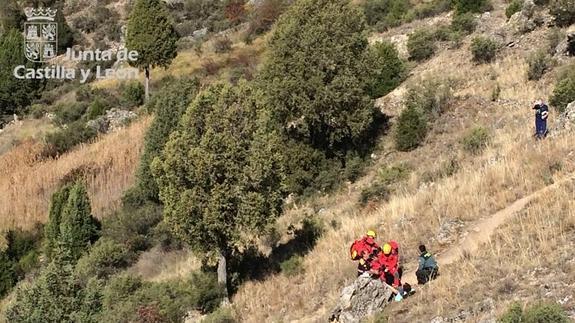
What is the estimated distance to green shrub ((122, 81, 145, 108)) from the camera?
38625 mm

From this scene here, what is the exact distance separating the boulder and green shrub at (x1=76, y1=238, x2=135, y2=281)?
8.98m

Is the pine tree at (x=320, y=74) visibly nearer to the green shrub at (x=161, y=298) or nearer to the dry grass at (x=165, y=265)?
the dry grass at (x=165, y=265)

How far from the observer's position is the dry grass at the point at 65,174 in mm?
26062

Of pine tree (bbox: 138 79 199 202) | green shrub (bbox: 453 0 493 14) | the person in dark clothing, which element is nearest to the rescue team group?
the person in dark clothing

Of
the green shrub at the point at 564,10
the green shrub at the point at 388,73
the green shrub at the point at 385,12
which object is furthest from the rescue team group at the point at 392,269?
the green shrub at the point at 385,12

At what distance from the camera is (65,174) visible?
2886cm

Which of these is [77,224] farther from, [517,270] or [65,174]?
[517,270]

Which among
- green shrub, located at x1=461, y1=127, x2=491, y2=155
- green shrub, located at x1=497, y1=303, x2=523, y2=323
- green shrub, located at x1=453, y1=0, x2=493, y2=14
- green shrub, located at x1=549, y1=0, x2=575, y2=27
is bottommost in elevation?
green shrub, located at x1=461, y1=127, x2=491, y2=155

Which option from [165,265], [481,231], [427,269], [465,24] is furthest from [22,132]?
[427,269]

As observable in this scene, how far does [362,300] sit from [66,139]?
25.7 metres

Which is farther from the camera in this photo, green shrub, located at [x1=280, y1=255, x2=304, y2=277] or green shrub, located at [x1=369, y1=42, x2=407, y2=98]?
green shrub, located at [x1=369, y1=42, x2=407, y2=98]

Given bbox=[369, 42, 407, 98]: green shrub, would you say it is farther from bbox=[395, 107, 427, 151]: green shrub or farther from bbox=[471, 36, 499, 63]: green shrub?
bbox=[395, 107, 427, 151]: green shrub

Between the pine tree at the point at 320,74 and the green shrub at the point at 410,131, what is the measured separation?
119cm

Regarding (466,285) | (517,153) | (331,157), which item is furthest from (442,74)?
(466,285)
